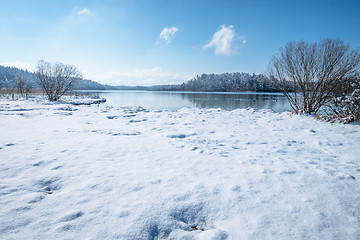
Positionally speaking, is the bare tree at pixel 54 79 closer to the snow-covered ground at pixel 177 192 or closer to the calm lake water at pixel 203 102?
the calm lake water at pixel 203 102

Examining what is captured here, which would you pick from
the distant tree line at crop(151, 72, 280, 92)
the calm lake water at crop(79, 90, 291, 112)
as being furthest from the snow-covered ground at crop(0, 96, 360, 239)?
the distant tree line at crop(151, 72, 280, 92)

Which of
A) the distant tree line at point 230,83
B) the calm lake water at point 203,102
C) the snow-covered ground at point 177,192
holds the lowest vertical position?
the snow-covered ground at point 177,192

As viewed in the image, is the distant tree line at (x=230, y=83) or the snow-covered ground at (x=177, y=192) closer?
the snow-covered ground at (x=177, y=192)

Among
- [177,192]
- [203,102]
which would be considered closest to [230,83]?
[203,102]

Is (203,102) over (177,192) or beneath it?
over

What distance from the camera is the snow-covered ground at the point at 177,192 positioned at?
6.77ft

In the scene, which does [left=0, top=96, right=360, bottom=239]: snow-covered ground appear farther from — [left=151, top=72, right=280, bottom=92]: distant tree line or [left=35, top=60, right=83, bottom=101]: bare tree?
[left=151, top=72, right=280, bottom=92]: distant tree line

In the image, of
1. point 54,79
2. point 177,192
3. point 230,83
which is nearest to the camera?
point 177,192

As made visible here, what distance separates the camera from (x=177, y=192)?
2801 millimetres

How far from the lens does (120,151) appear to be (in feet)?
15.6

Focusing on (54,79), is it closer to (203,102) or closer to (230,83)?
(203,102)

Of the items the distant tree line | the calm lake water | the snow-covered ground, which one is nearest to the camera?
the snow-covered ground

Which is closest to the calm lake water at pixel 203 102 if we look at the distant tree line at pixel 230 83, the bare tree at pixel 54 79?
the bare tree at pixel 54 79

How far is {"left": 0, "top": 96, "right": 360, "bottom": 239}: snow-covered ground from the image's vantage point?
6.77ft
